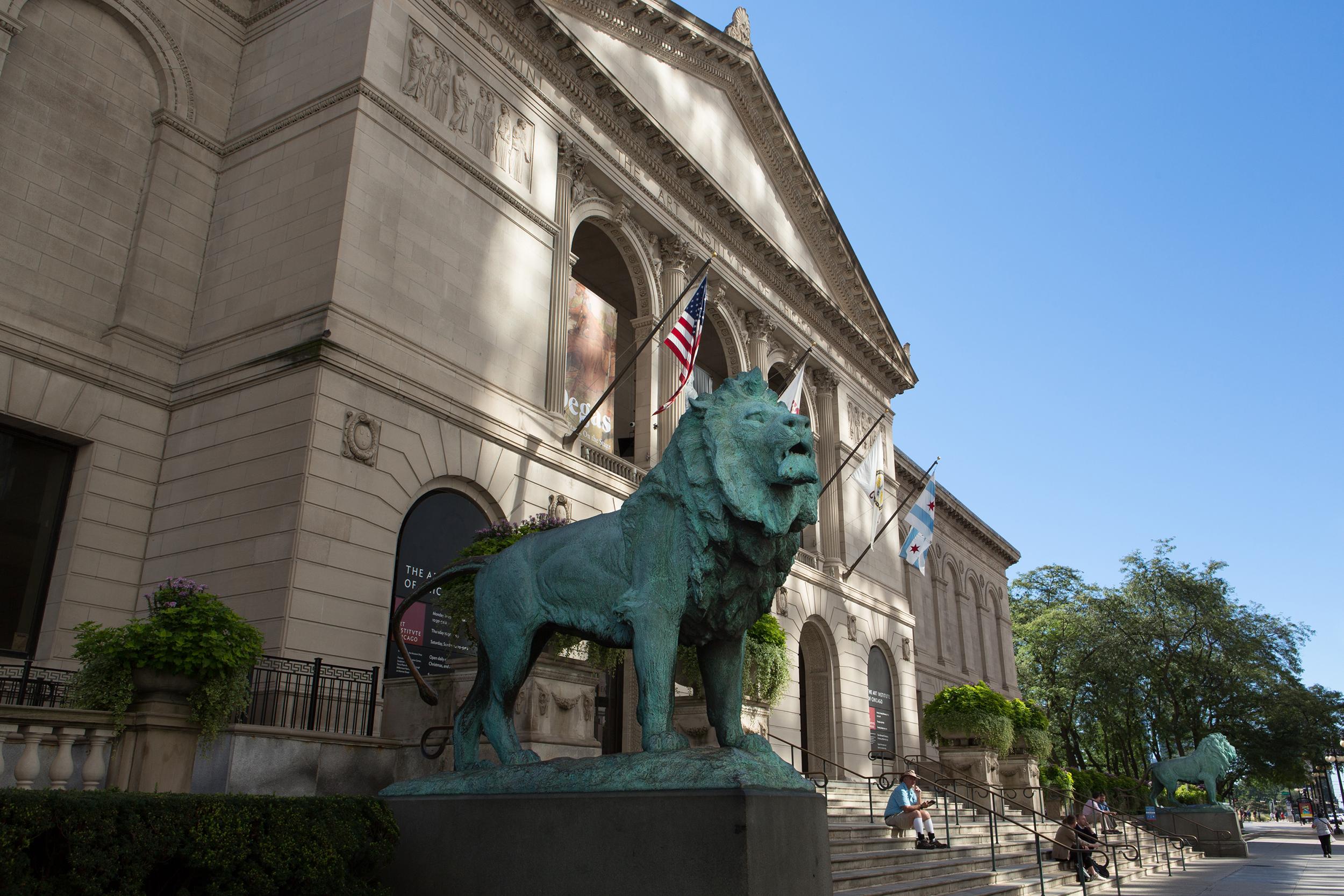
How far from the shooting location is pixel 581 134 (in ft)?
75.0

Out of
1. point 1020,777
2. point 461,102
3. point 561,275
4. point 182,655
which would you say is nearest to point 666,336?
point 561,275

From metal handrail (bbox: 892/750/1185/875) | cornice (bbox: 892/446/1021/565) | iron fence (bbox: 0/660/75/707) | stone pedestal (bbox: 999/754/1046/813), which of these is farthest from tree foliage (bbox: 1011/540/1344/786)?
iron fence (bbox: 0/660/75/707)

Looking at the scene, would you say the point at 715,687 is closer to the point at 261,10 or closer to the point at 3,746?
the point at 3,746

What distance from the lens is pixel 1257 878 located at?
20047mm

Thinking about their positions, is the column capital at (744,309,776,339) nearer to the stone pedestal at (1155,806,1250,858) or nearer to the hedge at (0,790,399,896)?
the stone pedestal at (1155,806,1250,858)

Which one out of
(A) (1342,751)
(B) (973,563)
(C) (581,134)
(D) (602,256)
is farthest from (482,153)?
(A) (1342,751)

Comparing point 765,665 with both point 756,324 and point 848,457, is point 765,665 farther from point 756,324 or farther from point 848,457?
point 756,324

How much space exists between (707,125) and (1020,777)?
796 inches

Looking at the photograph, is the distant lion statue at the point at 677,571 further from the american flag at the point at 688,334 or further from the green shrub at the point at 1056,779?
the green shrub at the point at 1056,779

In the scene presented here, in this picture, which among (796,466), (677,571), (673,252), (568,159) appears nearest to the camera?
(796,466)

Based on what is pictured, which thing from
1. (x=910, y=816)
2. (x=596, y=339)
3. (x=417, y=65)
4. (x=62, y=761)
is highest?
(x=417, y=65)

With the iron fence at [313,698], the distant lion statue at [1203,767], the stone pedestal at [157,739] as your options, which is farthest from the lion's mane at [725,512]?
the distant lion statue at [1203,767]

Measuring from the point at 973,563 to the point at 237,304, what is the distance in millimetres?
45771

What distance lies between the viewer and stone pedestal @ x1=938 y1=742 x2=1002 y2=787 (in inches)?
976
